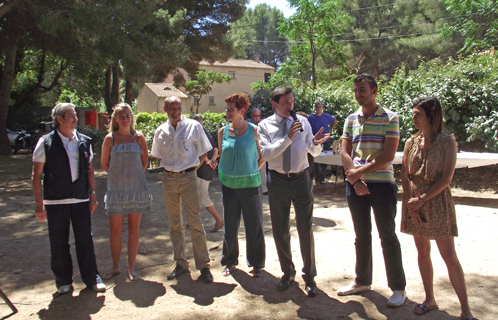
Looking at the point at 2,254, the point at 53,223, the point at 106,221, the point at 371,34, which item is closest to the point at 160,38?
the point at 106,221

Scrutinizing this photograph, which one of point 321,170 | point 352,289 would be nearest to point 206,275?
point 352,289

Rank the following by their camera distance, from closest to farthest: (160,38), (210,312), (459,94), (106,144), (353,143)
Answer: (210,312), (353,143), (106,144), (459,94), (160,38)

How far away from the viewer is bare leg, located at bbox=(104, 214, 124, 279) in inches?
172

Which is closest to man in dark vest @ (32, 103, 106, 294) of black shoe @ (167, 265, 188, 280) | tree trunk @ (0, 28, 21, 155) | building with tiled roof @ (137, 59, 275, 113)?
black shoe @ (167, 265, 188, 280)

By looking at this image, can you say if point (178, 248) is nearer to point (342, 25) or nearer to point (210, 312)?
point (210, 312)

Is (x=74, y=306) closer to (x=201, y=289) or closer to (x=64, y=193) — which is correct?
(x=64, y=193)

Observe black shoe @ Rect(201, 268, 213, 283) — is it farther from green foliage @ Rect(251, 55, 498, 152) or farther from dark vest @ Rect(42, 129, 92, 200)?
green foliage @ Rect(251, 55, 498, 152)

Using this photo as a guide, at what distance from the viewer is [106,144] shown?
4.33m

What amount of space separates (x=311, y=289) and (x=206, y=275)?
1126 mm

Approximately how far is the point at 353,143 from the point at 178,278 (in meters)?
2.32

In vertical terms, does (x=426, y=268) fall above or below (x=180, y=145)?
below

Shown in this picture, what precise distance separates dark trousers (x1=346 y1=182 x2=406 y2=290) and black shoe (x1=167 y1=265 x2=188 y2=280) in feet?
6.15

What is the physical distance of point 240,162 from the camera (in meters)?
4.32

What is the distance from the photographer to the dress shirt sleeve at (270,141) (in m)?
3.85
